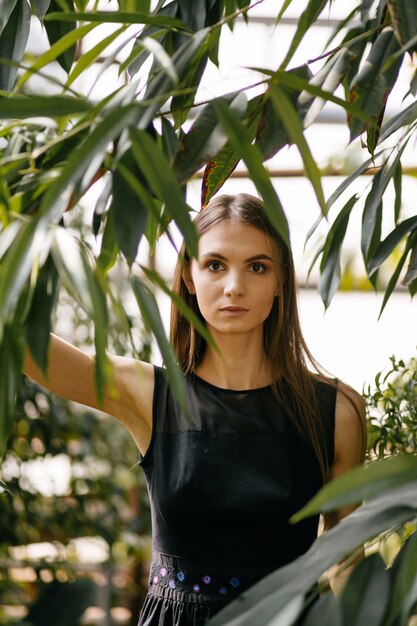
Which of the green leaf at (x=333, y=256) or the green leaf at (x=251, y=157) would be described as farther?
the green leaf at (x=333, y=256)

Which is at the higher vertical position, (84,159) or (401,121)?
(401,121)

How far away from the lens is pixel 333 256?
4.05 ft

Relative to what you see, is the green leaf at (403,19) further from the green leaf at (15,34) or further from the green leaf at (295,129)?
the green leaf at (15,34)

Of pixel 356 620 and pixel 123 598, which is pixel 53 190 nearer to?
pixel 356 620

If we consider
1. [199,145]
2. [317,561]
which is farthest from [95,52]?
[317,561]

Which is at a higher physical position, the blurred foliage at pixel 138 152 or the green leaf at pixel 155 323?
the blurred foliage at pixel 138 152

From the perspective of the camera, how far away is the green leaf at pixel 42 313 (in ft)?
2.57

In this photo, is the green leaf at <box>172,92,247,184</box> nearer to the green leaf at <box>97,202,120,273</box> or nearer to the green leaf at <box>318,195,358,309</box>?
the green leaf at <box>97,202,120,273</box>

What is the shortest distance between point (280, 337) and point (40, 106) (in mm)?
695

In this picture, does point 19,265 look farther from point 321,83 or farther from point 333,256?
point 333,256

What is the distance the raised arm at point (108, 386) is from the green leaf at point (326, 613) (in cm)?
50

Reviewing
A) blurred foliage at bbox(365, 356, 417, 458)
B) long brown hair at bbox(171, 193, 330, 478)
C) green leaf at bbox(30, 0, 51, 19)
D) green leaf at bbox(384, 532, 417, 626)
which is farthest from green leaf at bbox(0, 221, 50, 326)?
blurred foliage at bbox(365, 356, 417, 458)

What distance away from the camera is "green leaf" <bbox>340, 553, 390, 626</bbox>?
79 centimetres

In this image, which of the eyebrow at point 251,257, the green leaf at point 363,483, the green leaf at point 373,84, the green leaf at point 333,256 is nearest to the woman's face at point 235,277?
the eyebrow at point 251,257
